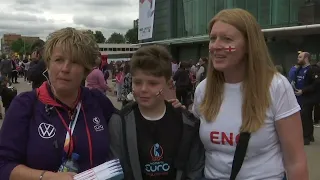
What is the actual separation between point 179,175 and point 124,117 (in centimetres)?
46

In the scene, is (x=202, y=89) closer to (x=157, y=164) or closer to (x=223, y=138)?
(x=223, y=138)

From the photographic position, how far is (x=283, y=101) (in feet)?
7.22

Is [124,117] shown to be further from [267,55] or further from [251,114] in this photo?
[267,55]

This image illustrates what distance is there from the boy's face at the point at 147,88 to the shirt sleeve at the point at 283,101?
2.10 feet

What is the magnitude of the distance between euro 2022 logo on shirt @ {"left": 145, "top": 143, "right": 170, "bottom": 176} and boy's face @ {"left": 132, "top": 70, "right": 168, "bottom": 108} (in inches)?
10.0

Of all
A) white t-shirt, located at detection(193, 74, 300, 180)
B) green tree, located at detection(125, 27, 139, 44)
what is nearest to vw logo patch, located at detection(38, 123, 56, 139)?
white t-shirt, located at detection(193, 74, 300, 180)

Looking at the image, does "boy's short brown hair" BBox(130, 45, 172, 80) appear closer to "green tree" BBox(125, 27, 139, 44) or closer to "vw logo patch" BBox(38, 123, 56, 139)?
"vw logo patch" BBox(38, 123, 56, 139)

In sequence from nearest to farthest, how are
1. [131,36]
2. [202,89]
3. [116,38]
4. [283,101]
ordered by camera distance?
[283,101] → [202,89] → [131,36] → [116,38]

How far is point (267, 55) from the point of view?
231 centimetres

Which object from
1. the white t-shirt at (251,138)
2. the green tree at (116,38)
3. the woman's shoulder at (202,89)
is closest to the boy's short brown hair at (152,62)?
the woman's shoulder at (202,89)

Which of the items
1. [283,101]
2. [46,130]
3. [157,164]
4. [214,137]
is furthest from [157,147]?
[283,101]

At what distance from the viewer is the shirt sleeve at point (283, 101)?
2.19 metres

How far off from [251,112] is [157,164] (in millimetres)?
613

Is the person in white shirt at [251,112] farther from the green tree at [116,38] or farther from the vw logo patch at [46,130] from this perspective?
the green tree at [116,38]
